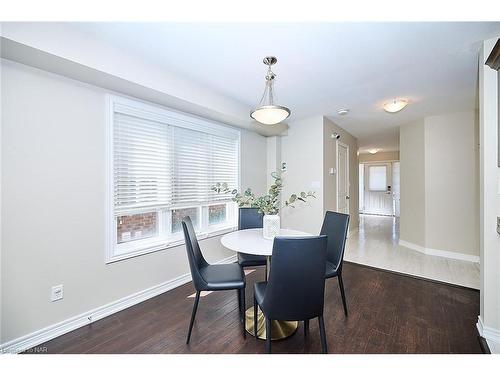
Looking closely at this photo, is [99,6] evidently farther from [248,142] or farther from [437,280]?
[437,280]

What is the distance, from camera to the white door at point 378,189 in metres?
7.94

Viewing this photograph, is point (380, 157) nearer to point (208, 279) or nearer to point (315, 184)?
point (315, 184)

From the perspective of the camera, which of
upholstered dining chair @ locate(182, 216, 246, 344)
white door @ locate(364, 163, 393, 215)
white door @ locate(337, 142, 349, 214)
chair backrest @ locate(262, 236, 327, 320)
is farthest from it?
white door @ locate(364, 163, 393, 215)

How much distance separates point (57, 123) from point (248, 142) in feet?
8.41

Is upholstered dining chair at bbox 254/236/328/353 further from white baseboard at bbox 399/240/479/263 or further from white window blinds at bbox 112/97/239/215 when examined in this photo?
white baseboard at bbox 399/240/479/263

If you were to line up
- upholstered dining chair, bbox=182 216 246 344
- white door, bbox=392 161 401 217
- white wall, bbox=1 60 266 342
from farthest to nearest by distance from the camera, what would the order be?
white door, bbox=392 161 401 217
upholstered dining chair, bbox=182 216 246 344
white wall, bbox=1 60 266 342

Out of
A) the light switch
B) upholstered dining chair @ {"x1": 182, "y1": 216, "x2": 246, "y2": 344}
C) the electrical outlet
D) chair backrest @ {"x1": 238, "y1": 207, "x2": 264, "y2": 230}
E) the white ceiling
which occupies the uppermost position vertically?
the white ceiling

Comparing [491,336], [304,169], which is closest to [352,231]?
[304,169]

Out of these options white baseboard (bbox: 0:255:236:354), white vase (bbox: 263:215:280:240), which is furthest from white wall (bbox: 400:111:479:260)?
white baseboard (bbox: 0:255:236:354)

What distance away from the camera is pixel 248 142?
3812mm

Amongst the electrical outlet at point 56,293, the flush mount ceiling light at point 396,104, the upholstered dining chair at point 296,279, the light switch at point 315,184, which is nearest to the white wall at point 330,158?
the light switch at point 315,184

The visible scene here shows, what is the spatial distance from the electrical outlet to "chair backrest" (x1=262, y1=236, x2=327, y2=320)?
1.71 meters

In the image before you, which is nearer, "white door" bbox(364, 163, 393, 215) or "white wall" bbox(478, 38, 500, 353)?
"white wall" bbox(478, 38, 500, 353)

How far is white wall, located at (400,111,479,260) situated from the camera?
3455 mm
